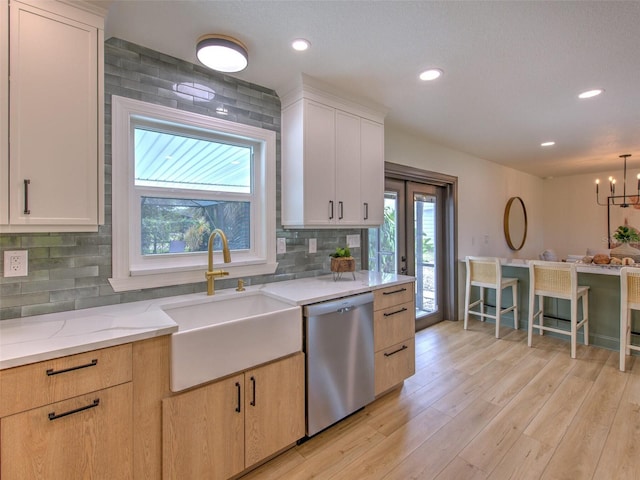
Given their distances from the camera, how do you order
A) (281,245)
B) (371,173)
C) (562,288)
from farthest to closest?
(562,288) < (371,173) < (281,245)

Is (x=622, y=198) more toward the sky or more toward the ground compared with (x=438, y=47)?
more toward the ground

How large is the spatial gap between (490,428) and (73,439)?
2.32 meters

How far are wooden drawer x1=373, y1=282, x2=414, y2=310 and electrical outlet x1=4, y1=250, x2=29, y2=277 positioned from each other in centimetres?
200

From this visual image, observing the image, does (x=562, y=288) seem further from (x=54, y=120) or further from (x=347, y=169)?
(x=54, y=120)

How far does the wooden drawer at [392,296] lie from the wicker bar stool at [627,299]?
6.87ft

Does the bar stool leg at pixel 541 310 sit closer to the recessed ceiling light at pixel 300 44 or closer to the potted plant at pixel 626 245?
the potted plant at pixel 626 245

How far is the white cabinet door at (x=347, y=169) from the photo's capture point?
247 cm

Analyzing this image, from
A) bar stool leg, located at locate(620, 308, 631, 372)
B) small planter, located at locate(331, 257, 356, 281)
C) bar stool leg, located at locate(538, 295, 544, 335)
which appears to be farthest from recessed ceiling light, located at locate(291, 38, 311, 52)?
bar stool leg, located at locate(538, 295, 544, 335)

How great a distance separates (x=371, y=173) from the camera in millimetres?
2709

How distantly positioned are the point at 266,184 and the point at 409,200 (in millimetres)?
2058

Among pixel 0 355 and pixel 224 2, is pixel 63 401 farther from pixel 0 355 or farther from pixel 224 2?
pixel 224 2

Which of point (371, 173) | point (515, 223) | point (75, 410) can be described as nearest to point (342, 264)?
point (371, 173)

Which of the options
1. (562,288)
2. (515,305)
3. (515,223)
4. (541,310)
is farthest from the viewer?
(515,223)

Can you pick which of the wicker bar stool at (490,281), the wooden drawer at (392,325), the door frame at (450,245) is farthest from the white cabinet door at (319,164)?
the wicker bar stool at (490,281)
